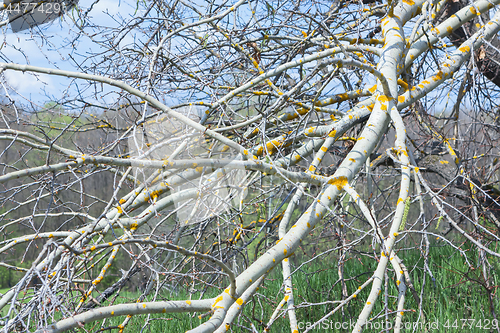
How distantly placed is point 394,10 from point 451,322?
2424 millimetres

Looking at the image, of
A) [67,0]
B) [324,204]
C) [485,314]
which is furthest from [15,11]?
[485,314]

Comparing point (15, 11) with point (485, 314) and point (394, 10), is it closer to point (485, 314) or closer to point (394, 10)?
point (394, 10)

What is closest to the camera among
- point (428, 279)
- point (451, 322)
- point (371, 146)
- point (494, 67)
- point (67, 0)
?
A: point (371, 146)

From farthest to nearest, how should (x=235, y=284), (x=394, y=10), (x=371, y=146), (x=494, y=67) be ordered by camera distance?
(x=494, y=67) < (x=394, y=10) < (x=371, y=146) < (x=235, y=284)

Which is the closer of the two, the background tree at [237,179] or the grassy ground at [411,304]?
the background tree at [237,179]

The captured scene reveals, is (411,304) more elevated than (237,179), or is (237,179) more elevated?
(237,179)

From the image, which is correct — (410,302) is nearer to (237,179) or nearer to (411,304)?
(411,304)

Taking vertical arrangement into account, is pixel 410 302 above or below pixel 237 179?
below

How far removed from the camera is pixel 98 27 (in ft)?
11.3

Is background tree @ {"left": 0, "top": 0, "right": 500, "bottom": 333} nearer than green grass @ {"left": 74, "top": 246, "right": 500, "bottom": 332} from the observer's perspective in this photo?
Yes

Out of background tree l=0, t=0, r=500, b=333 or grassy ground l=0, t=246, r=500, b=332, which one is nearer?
background tree l=0, t=0, r=500, b=333

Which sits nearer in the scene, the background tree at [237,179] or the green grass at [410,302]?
the background tree at [237,179]

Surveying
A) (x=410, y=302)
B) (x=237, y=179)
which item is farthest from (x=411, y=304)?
(x=237, y=179)

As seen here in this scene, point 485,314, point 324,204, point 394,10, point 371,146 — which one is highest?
point 394,10
